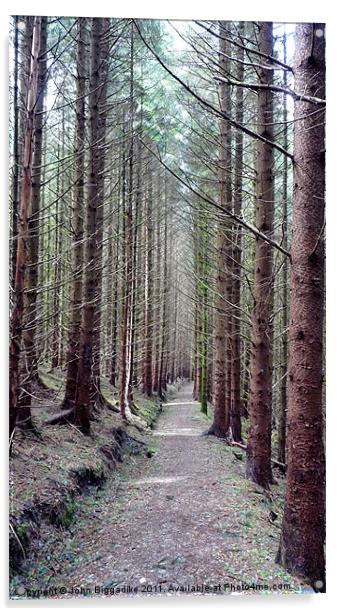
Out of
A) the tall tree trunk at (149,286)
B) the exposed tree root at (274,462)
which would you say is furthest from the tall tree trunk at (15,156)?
the exposed tree root at (274,462)

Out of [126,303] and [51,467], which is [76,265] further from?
[51,467]

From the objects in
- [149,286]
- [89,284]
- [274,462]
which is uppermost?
[149,286]

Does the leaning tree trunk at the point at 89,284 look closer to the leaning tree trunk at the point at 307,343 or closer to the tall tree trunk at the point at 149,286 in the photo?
the tall tree trunk at the point at 149,286

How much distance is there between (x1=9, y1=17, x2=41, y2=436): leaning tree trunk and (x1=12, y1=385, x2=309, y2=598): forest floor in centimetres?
105

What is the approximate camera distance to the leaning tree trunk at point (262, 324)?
537 centimetres

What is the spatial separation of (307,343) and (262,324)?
2.42 m

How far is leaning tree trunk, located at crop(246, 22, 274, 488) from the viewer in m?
5.37

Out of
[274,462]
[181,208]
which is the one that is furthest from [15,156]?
[274,462]

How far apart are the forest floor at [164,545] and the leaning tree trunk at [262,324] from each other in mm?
551

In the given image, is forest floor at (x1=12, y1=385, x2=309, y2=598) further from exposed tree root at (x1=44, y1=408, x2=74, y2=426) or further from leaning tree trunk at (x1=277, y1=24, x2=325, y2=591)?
exposed tree root at (x1=44, y1=408, x2=74, y2=426)

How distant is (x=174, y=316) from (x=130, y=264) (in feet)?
16.5

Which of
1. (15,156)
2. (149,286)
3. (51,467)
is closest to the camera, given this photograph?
(15,156)

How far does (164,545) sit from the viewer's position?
3.40m
